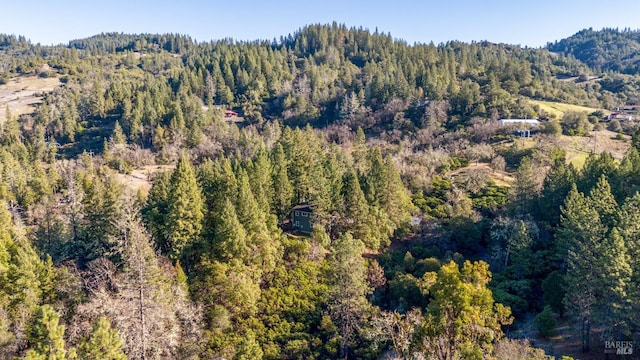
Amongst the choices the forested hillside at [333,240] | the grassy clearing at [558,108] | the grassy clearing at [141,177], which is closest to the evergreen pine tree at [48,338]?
the forested hillside at [333,240]

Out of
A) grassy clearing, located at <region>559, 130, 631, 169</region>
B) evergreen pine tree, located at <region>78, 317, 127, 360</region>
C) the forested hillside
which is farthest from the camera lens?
grassy clearing, located at <region>559, 130, 631, 169</region>

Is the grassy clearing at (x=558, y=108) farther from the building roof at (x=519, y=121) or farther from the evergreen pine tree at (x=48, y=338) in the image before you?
the evergreen pine tree at (x=48, y=338)

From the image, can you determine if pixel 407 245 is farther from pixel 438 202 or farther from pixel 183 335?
pixel 183 335

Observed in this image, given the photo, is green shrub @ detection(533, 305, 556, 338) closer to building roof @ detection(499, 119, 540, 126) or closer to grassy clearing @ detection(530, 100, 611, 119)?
building roof @ detection(499, 119, 540, 126)

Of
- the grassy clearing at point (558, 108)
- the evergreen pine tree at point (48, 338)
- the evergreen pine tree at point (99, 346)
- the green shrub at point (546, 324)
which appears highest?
the grassy clearing at point (558, 108)

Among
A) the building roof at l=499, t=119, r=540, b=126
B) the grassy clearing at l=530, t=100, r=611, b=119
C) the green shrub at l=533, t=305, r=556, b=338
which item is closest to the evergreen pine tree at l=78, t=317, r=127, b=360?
the green shrub at l=533, t=305, r=556, b=338

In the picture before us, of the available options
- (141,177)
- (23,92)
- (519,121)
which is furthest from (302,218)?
(23,92)

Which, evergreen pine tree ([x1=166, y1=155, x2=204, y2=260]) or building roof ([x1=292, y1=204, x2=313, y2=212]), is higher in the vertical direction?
evergreen pine tree ([x1=166, y1=155, x2=204, y2=260])

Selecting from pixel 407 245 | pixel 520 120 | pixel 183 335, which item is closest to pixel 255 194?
pixel 183 335
